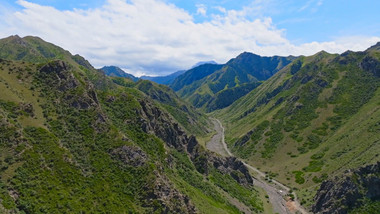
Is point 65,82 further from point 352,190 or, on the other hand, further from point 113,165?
point 352,190

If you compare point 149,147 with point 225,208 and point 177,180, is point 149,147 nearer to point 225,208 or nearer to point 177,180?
point 177,180

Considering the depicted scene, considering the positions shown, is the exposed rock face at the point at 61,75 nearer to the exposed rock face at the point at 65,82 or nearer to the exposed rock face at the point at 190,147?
the exposed rock face at the point at 65,82

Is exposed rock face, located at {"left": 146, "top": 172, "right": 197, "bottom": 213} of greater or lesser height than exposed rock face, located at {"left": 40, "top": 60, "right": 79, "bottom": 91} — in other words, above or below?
below

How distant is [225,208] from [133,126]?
186ft

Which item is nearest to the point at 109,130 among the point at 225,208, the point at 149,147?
the point at 149,147

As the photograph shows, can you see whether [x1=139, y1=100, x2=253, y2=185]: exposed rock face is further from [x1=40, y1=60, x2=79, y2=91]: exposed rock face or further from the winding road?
[x1=40, y1=60, x2=79, y2=91]: exposed rock face

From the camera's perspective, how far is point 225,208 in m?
114

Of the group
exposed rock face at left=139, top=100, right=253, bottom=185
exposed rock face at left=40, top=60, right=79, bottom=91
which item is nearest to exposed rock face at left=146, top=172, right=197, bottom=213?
exposed rock face at left=139, top=100, right=253, bottom=185

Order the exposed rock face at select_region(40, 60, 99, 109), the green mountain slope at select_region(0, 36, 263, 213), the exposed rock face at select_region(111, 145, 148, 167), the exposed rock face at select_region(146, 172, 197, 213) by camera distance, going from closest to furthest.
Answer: the green mountain slope at select_region(0, 36, 263, 213) < the exposed rock face at select_region(146, 172, 197, 213) < the exposed rock face at select_region(111, 145, 148, 167) < the exposed rock face at select_region(40, 60, 99, 109)

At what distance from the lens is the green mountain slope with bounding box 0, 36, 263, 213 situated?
71.3 m

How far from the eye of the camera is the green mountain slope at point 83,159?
71312 mm

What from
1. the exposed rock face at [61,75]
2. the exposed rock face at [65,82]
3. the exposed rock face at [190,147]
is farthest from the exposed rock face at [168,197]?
the exposed rock face at [61,75]

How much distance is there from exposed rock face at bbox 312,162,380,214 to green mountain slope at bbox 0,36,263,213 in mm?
33359

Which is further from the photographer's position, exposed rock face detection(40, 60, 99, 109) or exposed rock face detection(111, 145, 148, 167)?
exposed rock face detection(40, 60, 99, 109)
